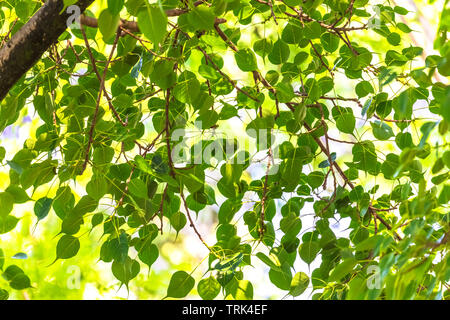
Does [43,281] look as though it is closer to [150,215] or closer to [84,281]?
[84,281]

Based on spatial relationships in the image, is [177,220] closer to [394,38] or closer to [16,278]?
[16,278]

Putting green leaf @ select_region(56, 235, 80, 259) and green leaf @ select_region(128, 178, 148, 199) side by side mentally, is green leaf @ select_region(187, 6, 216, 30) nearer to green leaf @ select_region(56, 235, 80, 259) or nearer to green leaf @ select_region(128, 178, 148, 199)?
green leaf @ select_region(128, 178, 148, 199)

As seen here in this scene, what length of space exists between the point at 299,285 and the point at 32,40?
398 mm

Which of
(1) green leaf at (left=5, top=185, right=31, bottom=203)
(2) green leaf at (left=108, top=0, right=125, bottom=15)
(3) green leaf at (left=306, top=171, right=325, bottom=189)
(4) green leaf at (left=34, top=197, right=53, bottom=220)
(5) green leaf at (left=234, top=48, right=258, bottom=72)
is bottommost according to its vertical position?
(4) green leaf at (left=34, top=197, right=53, bottom=220)

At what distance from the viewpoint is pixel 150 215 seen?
64 cm

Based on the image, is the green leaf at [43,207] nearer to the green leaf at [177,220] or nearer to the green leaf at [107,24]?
the green leaf at [177,220]

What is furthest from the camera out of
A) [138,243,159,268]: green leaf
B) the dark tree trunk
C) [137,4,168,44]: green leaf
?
[138,243,159,268]: green leaf

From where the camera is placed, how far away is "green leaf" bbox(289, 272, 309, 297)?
65cm

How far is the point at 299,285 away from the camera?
650 millimetres

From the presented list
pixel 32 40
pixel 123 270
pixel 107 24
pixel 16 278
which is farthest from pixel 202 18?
pixel 16 278

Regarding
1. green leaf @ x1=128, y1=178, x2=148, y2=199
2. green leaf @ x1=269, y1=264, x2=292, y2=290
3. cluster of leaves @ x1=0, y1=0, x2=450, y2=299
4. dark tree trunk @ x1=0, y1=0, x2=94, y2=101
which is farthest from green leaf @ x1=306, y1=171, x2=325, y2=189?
dark tree trunk @ x1=0, y1=0, x2=94, y2=101

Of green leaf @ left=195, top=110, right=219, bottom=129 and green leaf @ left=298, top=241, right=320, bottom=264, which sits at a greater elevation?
green leaf @ left=195, top=110, right=219, bottom=129

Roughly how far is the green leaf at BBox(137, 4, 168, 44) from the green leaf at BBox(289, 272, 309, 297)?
361mm
